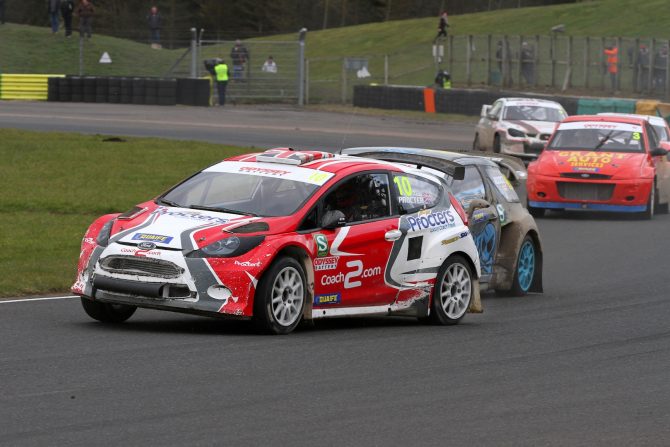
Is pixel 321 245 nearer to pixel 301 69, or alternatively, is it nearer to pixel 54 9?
pixel 301 69

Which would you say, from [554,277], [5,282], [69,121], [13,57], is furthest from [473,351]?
[13,57]

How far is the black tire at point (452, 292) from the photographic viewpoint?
12.0 meters

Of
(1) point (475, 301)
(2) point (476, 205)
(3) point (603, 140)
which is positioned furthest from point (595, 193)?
(1) point (475, 301)

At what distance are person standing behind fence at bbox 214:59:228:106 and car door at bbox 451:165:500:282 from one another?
34.6 m

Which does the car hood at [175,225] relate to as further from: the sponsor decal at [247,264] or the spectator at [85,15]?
the spectator at [85,15]

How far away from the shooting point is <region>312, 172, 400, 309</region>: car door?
1091cm

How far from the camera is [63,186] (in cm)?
2383

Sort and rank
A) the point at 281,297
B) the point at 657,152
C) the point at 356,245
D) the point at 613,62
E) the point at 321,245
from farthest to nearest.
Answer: the point at 613,62
the point at 657,152
the point at 356,245
the point at 321,245
the point at 281,297

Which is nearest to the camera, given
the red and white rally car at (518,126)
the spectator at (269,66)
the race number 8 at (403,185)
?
the race number 8 at (403,185)

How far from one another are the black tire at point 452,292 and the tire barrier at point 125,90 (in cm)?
3643

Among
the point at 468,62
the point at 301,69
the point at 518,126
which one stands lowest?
the point at 518,126

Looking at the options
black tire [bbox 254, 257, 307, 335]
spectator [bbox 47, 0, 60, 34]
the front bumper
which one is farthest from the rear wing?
spectator [bbox 47, 0, 60, 34]

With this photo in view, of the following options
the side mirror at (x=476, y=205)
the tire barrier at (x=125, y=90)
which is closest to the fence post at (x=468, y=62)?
the tire barrier at (x=125, y=90)

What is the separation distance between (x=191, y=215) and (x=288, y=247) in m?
0.76
